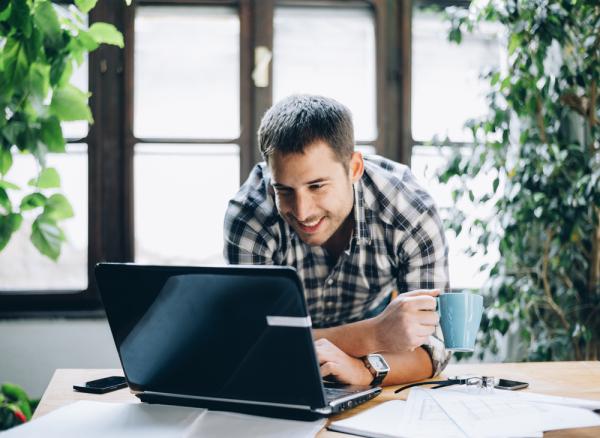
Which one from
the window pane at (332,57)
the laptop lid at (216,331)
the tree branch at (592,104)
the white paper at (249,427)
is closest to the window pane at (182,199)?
the window pane at (332,57)

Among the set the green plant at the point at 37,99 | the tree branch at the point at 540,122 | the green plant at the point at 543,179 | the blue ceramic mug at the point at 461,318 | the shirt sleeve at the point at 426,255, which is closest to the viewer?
the blue ceramic mug at the point at 461,318

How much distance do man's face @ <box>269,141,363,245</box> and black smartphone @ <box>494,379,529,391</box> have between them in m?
0.50

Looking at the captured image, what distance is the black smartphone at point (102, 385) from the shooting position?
3.92 feet

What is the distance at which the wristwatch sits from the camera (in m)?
1.21

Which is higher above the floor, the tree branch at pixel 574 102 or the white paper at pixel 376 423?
the tree branch at pixel 574 102

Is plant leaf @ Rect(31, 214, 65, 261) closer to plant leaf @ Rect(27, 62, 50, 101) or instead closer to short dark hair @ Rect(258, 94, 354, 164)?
plant leaf @ Rect(27, 62, 50, 101)

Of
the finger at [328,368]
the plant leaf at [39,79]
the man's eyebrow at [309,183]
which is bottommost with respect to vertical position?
the finger at [328,368]

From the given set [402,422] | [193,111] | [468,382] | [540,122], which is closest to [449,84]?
[540,122]

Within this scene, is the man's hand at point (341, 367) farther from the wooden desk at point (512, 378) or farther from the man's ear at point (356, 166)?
the man's ear at point (356, 166)

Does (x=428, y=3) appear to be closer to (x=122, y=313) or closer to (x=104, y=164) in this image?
(x=104, y=164)

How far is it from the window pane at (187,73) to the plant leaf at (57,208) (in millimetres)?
1502

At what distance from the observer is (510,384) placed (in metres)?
1.22

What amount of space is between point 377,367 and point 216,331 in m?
0.37

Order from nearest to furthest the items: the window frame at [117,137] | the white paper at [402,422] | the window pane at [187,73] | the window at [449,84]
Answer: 1. the white paper at [402,422]
2. the window frame at [117,137]
3. the window pane at [187,73]
4. the window at [449,84]
